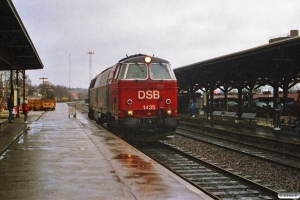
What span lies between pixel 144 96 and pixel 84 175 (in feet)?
22.3

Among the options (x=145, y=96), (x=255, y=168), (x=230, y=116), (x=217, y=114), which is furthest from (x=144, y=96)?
(x=217, y=114)

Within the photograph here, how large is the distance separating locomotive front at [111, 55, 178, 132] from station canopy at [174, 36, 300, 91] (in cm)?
621

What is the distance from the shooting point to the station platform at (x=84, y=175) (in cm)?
660

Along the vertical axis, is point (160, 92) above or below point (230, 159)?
above

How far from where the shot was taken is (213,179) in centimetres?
962

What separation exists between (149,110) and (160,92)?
2.74 ft

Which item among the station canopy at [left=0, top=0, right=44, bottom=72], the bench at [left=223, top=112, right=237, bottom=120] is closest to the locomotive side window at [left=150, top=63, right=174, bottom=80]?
the station canopy at [left=0, top=0, right=44, bottom=72]

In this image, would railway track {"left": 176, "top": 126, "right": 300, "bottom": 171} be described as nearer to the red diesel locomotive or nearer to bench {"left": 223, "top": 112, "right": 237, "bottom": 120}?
the red diesel locomotive

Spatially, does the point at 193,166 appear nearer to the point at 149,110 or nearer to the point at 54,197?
the point at 149,110

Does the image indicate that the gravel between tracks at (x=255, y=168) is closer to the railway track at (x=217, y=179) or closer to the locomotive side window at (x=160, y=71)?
the railway track at (x=217, y=179)

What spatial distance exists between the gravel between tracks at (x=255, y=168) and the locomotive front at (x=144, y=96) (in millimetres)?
1851

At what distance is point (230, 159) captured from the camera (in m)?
12.7

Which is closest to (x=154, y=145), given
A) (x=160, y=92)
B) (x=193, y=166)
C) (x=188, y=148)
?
(x=188, y=148)

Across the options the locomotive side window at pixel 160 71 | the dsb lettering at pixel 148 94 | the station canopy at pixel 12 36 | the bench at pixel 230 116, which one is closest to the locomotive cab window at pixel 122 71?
the dsb lettering at pixel 148 94
